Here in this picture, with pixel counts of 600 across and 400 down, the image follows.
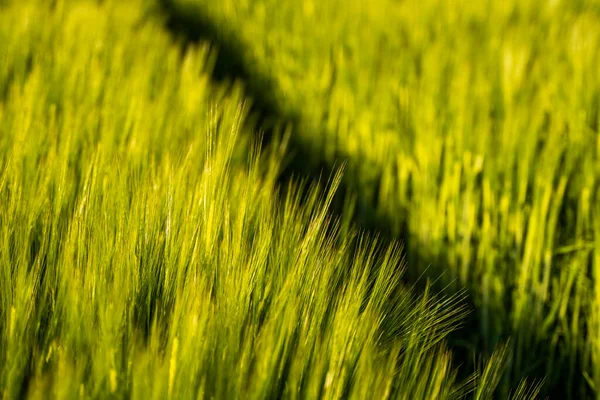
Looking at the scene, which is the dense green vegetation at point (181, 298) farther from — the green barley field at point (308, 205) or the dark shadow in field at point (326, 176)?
the dark shadow in field at point (326, 176)

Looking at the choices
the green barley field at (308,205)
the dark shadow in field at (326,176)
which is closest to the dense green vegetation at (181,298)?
the green barley field at (308,205)

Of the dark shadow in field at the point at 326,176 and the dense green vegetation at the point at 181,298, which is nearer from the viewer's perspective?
the dense green vegetation at the point at 181,298

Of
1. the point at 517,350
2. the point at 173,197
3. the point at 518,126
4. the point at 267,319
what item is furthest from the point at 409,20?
the point at 267,319

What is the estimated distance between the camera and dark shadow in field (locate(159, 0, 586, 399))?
3.73ft

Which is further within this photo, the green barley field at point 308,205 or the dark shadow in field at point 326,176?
the dark shadow in field at point 326,176

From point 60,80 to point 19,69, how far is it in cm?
13

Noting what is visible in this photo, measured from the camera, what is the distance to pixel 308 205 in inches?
37.7

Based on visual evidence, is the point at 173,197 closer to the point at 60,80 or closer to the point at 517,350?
the point at 517,350

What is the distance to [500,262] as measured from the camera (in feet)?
4.10

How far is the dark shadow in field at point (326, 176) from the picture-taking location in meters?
1.14

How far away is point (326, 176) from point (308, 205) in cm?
62

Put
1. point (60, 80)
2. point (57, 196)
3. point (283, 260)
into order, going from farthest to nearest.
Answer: point (60, 80) → point (57, 196) → point (283, 260)

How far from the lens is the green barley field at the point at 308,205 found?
25.0 inches

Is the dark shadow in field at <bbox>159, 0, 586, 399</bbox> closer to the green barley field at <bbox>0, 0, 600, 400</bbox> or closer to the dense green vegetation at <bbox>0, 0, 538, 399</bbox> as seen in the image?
the green barley field at <bbox>0, 0, 600, 400</bbox>
